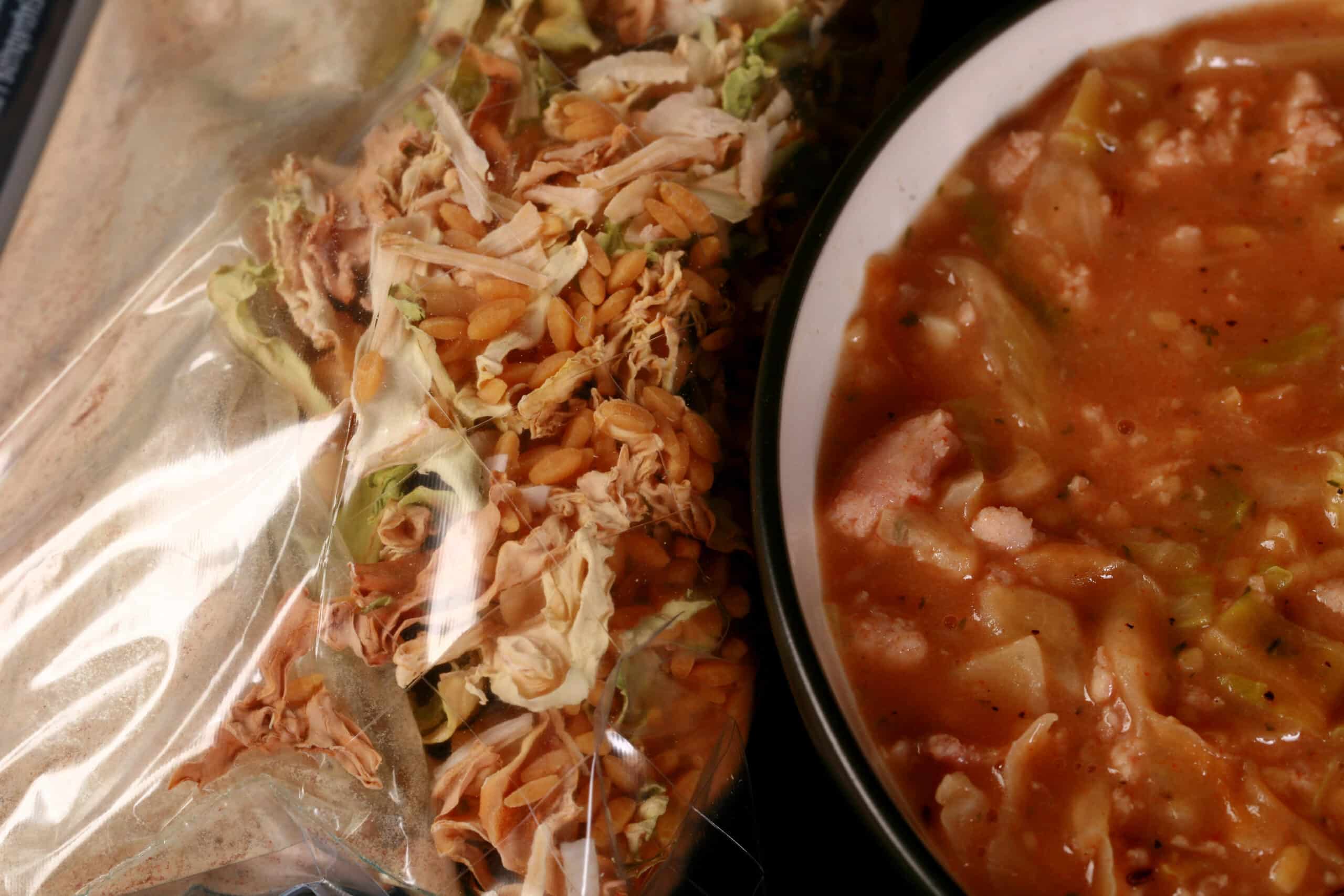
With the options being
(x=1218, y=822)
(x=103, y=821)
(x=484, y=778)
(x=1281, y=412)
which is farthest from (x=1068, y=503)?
(x=103, y=821)

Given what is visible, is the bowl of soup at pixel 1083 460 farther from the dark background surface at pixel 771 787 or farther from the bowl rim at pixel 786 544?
the dark background surface at pixel 771 787

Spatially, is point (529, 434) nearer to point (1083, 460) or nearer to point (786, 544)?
point (786, 544)

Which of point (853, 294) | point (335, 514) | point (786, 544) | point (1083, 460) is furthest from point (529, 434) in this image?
point (1083, 460)

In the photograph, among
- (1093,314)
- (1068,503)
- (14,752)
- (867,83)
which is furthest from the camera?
(867,83)

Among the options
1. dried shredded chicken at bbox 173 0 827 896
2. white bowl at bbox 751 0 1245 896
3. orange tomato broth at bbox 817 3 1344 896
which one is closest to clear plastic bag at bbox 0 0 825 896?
dried shredded chicken at bbox 173 0 827 896

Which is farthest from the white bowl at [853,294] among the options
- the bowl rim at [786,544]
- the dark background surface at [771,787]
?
the dark background surface at [771,787]

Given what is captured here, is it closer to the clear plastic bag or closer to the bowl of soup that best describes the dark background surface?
the clear plastic bag

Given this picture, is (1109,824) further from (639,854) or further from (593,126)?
(593,126)
